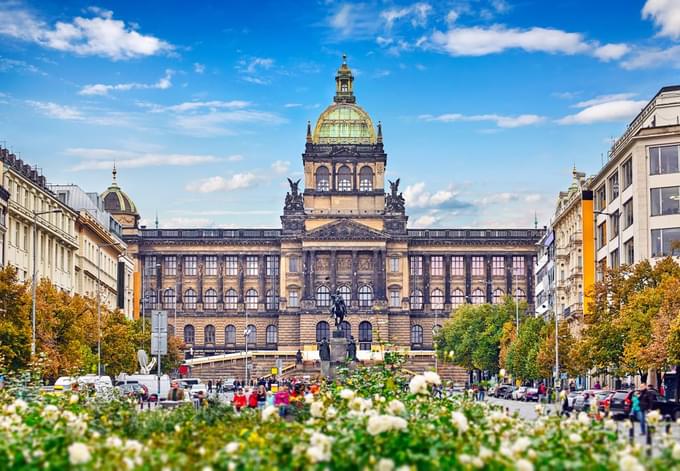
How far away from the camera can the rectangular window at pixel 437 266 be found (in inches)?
7736

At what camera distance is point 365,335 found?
19100 cm

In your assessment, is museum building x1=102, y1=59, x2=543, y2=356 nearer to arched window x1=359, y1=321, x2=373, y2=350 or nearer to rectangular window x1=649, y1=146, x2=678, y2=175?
arched window x1=359, y1=321, x2=373, y2=350

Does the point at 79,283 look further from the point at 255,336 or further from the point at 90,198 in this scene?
the point at 255,336

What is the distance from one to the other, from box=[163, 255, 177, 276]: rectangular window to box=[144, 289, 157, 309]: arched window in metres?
3.12

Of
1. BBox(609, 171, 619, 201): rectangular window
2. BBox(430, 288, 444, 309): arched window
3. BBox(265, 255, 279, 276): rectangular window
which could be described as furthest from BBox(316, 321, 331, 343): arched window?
BBox(609, 171, 619, 201): rectangular window

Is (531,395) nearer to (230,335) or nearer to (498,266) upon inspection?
(498,266)

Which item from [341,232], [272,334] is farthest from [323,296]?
[272,334]

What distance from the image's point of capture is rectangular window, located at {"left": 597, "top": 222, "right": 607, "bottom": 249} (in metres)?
110

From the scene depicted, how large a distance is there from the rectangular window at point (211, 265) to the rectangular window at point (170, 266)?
4.27 m

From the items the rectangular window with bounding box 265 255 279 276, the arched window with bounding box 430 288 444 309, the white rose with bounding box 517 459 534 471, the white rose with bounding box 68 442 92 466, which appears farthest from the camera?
the rectangular window with bounding box 265 255 279 276

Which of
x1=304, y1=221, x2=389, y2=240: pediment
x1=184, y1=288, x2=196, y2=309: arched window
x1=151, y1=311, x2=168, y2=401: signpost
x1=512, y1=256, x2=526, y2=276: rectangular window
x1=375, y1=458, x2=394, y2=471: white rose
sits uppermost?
x1=304, y1=221, x2=389, y2=240: pediment

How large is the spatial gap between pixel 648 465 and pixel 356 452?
437 centimetres

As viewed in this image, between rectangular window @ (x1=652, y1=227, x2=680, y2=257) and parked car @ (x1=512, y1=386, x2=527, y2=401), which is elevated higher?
rectangular window @ (x1=652, y1=227, x2=680, y2=257)

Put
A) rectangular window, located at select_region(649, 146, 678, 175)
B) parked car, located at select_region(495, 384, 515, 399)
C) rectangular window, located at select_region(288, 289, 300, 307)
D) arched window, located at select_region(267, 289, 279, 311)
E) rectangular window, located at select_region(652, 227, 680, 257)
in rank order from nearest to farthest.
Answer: rectangular window, located at select_region(652, 227, 680, 257), rectangular window, located at select_region(649, 146, 678, 175), parked car, located at select_region(495, 384, 515, 399), rectangular window, located at select_region(288, 289, 300, 307), arched window, located at select_region(267, 289, 279, 311)
